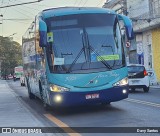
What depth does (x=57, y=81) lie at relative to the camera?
13.1 m

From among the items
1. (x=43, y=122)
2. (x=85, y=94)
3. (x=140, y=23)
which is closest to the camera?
(x=43, y=122)

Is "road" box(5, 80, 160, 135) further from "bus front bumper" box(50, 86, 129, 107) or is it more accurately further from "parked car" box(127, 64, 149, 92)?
"parked car" box(127, 64, 149, 92)

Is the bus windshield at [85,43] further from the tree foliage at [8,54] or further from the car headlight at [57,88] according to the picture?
the tree foliage at [8,54]

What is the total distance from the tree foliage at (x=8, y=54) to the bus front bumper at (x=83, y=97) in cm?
10874

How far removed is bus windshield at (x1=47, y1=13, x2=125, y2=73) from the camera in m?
13.2

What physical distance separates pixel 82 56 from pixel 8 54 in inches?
4406

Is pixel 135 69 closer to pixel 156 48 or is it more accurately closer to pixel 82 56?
pixel 82 56

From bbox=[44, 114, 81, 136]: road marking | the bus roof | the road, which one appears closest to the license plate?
the road

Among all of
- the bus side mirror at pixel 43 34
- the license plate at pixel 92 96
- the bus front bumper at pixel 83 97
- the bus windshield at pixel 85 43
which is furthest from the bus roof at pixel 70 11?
the license plate at pixel 92 96

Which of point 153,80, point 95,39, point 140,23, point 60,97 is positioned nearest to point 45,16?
point 95,39

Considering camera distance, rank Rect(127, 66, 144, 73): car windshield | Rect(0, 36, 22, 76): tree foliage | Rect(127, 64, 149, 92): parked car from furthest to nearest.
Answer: Rect(0, 36, 22, 76): tree foliage, Rect(127, 66, 144, 73): car windshield, Rect(127, 64, 149, 92): parked car

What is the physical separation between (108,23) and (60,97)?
2.74 m

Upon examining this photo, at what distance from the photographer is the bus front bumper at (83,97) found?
42.8 ft

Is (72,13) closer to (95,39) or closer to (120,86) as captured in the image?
(95,39)
